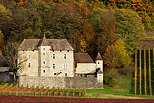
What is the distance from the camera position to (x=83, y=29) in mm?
99250

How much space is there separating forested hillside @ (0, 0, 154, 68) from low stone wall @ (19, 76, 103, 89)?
11.8 meters

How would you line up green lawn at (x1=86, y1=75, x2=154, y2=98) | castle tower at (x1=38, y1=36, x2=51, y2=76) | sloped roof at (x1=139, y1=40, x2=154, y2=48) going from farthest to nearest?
sloped roof at (x1=139, y1=40, x2=154, y2=48)
castle tower at (x1=38, y1=36, x2=51, y2=76)
green lawn at (x1=86, y1=75, x2=154, y2=98)

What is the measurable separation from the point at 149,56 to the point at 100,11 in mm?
26312

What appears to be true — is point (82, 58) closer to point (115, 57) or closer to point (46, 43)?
point (115, 57)

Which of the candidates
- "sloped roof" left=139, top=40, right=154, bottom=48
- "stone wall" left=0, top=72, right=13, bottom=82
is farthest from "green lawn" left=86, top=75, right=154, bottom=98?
"sloped roof" left=139, top=40, right=154, bottom=48

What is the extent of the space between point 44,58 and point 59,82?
6.47 metres

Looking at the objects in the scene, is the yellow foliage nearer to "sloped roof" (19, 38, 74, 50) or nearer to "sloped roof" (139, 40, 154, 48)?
"sloped roof" (19, 38, 74, 50)

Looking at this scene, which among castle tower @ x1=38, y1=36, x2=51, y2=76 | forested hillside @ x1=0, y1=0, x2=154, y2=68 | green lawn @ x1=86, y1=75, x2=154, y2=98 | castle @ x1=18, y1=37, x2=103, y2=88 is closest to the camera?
green lawn @ x1=86, y1=75, x2=154, y2=98

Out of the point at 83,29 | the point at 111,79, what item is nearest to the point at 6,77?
the point at 111,79

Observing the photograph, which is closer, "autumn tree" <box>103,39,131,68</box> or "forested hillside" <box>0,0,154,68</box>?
"autumn tree" <box>103,39,131,68</box>

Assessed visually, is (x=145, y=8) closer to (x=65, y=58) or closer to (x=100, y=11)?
(x=100, y=11)

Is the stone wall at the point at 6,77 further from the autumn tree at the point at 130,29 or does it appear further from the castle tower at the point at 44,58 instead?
the autumn tree at the point at 130,29

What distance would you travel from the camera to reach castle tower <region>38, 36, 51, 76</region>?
80.6 metres

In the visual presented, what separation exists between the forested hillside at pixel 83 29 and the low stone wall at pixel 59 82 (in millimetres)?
11809
